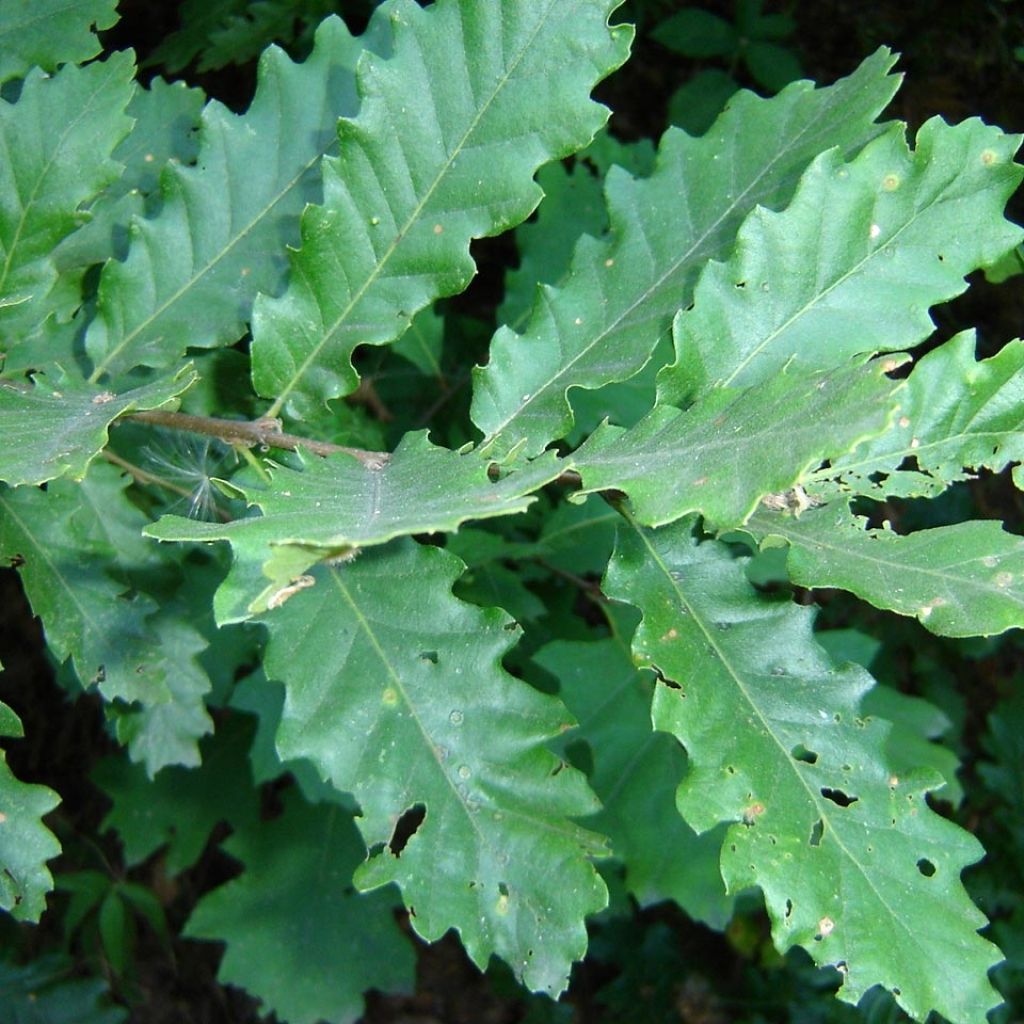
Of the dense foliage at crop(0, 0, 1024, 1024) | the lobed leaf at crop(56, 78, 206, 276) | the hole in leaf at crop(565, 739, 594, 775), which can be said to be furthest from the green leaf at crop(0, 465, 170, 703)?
the hole in leaf at crop(565, 739, 594, 775)

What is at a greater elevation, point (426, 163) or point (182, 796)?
point (426, 163)

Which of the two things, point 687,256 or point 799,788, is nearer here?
point 799,788

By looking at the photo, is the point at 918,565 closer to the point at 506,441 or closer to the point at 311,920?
the point at 506,441

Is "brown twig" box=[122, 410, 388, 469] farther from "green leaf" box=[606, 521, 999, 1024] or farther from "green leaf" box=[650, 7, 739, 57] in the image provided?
"green leaf" box=[650, 7, 739, 57]

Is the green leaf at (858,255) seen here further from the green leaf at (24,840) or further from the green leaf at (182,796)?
the green leaf at (182,796)

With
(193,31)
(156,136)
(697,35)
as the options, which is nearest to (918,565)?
(156,136)

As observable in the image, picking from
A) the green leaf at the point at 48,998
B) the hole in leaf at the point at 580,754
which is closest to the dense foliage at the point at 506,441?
the hole in leaf at the point at 580,754
